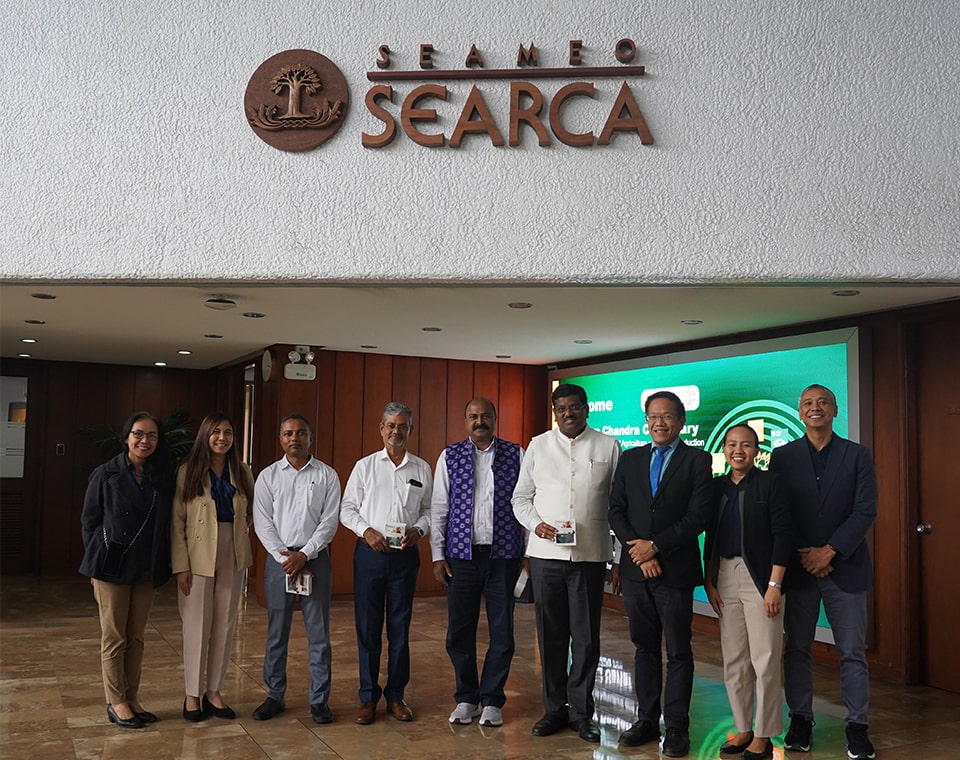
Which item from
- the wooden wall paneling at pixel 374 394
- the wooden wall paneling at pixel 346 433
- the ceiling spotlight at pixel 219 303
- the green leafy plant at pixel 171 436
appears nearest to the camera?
the ceiling spotlight at pixel 219 303

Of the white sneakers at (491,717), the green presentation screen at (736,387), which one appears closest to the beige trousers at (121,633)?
the white sneakers at (491,717)

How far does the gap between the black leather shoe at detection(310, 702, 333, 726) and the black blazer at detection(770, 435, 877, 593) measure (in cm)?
235

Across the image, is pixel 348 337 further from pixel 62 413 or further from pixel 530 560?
pixel 62 413

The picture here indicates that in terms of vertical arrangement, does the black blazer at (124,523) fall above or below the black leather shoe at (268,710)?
above

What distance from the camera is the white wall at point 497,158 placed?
4113mm

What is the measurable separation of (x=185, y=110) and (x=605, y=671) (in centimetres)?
414

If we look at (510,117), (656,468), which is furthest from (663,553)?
(510,117)

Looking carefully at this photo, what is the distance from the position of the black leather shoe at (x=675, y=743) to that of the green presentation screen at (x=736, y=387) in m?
1.87

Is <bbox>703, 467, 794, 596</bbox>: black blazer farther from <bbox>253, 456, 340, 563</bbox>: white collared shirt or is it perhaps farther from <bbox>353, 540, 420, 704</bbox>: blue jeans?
<bbox>253, 456, 340, 563</bbox>: white collared shirt

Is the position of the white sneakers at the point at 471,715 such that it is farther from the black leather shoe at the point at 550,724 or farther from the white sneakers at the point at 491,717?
the black leather shoe at the point at 550,724

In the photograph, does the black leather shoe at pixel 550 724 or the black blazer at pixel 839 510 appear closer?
the black blazer at pixel 839 510

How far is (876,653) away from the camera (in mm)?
5770

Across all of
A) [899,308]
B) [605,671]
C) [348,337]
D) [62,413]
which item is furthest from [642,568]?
[62,413]

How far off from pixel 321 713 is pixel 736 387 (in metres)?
3.97
